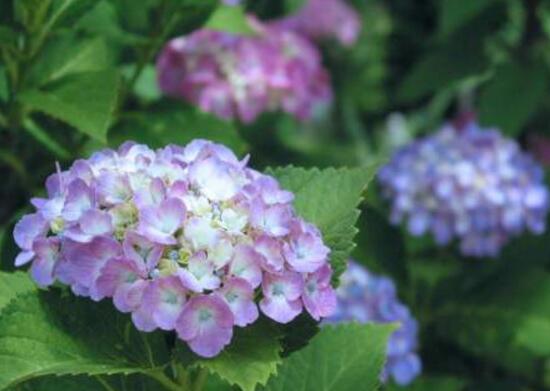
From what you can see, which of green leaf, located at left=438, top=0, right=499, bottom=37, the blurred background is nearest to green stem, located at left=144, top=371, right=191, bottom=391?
the blurred background

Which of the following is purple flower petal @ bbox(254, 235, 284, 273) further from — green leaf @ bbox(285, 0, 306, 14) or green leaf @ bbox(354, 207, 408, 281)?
green leaf @ bbox(285, 0, 306, 14)

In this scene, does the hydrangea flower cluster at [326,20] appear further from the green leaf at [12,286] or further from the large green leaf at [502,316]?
the green leaf at [12,286]

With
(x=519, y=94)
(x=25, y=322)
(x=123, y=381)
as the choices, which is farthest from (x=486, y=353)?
(x=25, y=322)

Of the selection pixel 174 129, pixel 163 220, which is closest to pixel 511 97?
pixel 174 129

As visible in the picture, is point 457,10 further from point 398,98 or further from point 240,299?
point 240,299

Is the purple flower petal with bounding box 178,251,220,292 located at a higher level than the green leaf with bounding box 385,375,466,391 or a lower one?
higher

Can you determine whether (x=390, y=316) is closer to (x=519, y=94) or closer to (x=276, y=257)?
(x=519, y=94)
